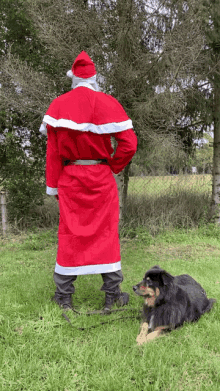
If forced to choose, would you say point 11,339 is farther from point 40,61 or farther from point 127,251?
point 40,61

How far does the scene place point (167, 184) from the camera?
6.40m

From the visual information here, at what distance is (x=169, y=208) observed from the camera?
6.38 meters

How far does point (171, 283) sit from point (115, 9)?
4.81 m

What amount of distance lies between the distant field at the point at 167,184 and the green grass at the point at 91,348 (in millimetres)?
3076

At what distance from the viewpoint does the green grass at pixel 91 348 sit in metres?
1.72

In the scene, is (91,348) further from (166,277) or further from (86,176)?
(86,176)

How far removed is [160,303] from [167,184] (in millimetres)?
4519

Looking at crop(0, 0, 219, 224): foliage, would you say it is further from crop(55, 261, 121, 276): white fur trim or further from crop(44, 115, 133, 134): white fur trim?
crop(55, 261, 121, 276): white fur trim

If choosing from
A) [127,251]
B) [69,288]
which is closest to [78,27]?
[127,251]

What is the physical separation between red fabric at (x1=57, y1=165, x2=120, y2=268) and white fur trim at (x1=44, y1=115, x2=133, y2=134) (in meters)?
0.31

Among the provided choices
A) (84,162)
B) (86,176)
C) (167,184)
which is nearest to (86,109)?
(84,162)

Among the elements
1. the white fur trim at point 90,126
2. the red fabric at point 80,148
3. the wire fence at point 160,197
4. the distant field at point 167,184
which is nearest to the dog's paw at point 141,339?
the red fabric at point 80,148

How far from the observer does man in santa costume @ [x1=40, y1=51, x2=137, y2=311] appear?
2406mm

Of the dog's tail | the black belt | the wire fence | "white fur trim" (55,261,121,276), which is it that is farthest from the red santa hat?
the wire fence
